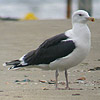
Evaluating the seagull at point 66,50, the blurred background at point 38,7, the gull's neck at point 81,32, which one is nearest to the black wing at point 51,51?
the seagull at point 66,50

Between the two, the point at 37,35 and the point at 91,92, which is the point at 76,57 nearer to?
the point at 91,92

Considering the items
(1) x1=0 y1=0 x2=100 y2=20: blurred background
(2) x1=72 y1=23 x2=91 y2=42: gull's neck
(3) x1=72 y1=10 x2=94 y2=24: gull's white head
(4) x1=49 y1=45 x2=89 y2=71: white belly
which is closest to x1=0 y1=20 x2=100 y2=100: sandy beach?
(4) x1=49 y1=45 x2=89 y2=71: white belly

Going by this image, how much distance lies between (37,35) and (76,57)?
5518mm

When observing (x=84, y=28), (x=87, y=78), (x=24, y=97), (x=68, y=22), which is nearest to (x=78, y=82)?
(x=87, y=78)

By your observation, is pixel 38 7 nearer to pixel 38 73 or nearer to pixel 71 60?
Result: pixel 38 73

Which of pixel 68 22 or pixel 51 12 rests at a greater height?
pixel 51 12

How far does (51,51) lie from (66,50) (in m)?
0.33

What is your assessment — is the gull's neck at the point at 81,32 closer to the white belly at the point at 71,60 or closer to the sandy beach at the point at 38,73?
the white belly at the point at 71,60

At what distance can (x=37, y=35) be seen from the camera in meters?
14.1

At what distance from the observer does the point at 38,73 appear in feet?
33.7

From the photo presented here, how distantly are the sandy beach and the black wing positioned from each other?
41cm

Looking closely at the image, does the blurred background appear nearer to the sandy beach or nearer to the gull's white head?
the sandy beach

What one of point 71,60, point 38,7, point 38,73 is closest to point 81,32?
point 71,60

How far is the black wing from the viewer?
8.91 meters
